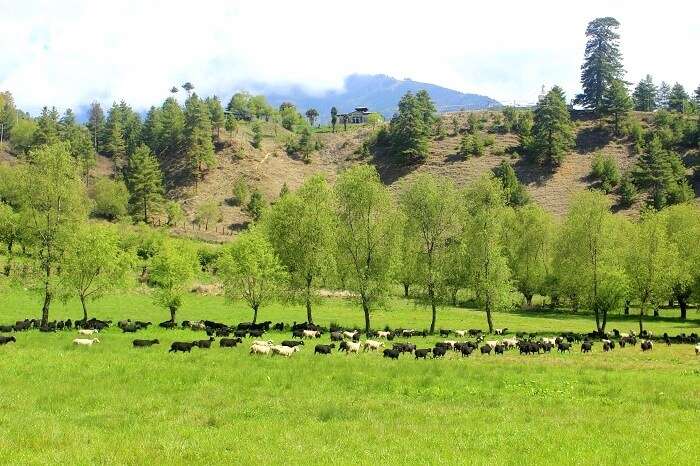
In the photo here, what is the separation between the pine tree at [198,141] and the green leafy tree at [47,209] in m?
104

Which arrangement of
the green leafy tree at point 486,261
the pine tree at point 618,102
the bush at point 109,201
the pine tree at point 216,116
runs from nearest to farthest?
1. the green leafy tree at point 486,261
2. the bush at point 109,201
3. the pine tree at point 618,102
4. the pine tree at point 216,116

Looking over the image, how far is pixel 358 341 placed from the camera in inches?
1575

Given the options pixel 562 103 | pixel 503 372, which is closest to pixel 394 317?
pixel 503 372

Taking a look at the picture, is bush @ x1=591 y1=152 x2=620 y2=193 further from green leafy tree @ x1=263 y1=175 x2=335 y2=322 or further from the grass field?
the grass field

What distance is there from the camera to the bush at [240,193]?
138000mm

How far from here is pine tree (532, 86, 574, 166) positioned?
140250 millimetres

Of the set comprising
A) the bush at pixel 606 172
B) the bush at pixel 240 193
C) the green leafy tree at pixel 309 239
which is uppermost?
the bush at pixel 606 172

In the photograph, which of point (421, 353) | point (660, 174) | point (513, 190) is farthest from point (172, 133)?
point (421, 353)

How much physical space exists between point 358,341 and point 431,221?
20.6 metres

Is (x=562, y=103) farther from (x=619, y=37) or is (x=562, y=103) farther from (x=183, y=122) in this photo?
(x=183, y=122)

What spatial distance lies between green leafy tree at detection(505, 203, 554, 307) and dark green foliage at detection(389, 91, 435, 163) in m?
66.8

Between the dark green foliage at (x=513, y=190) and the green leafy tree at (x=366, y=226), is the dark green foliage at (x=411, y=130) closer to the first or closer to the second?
the dark green foliage at (x=513, y=190)

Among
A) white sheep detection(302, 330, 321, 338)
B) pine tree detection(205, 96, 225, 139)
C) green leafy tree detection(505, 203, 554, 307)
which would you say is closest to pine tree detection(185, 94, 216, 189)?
pine tree detection(205, 96, 225, 139)

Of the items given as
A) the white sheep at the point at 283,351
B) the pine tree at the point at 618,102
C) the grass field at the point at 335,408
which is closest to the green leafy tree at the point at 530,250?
the grass field at the point at 335,408
